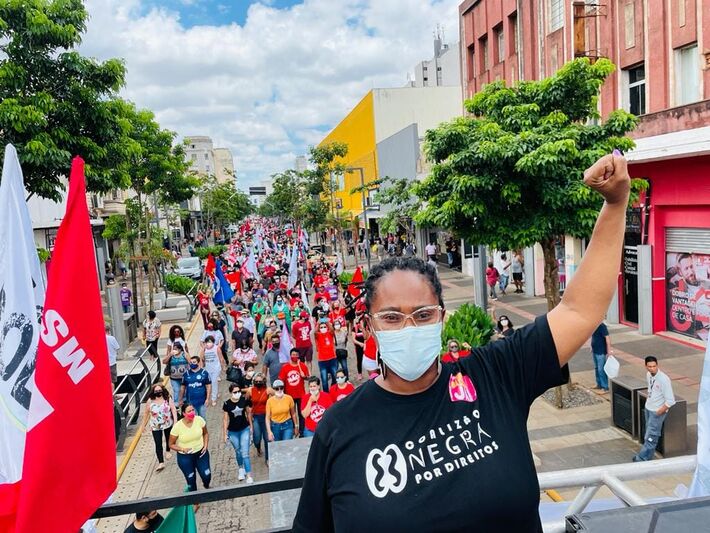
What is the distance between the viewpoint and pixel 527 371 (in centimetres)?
184

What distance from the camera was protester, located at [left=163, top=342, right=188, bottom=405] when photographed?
34.5 feet

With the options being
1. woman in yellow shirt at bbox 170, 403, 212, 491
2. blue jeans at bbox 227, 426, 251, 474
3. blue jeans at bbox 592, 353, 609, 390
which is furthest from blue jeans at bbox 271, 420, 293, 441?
blue jeans at bbox 592, 353, 609, 390

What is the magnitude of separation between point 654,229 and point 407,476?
47.8 feet

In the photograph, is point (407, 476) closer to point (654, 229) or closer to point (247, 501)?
point (247, 501)

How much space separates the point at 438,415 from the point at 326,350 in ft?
31.5

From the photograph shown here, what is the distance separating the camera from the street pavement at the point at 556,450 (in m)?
7.59

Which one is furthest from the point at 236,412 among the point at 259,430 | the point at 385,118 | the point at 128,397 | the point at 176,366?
the point at 385,118

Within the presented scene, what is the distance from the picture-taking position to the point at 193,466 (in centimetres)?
769

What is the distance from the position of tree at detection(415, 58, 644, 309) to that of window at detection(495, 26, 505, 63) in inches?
491

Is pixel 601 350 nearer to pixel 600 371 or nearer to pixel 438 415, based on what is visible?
pixel 600 371

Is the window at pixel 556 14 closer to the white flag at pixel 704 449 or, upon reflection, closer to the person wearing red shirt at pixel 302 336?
the person wearing red shirt at pixel 302 336

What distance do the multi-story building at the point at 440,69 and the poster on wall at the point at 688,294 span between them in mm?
42706

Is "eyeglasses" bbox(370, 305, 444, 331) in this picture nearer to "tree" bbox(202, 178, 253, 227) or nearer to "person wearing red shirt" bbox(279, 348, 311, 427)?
"person wearing red shirt" bbox(279, 348, 311, 427)

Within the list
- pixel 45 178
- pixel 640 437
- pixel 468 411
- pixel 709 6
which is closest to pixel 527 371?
pixel 468 411
